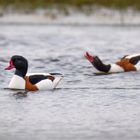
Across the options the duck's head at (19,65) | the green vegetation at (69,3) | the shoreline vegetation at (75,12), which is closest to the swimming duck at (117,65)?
the duck's head at (19,65)

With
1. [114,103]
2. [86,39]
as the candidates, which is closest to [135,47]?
[86,39]

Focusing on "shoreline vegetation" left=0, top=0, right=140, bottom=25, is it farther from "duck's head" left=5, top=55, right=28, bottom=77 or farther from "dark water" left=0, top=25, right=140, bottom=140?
"duck's head" left=5, top=55, right=28, bottom=77

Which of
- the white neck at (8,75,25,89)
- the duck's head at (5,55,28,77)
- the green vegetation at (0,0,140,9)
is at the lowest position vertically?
the green vegetation at (0,0,140,9)

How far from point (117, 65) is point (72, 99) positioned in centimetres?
414

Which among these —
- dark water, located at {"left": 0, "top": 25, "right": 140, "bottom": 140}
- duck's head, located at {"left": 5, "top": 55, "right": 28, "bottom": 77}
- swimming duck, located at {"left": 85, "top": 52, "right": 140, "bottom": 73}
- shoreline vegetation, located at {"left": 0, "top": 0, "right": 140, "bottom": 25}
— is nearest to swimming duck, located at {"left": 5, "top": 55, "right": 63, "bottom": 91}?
duck's head, located at {"left": 5, "top": 55, "right": 28, "bottom": 77}

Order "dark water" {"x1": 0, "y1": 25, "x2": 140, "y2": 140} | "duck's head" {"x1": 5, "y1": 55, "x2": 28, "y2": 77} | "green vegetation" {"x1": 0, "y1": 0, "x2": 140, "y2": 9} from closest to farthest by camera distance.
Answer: "dark water" {"x1": 0, "y1": 25, "x2": 140, "y2": 140}, "duck's head" {"x1": 5, "y1": 55, "x2": 28, "y2": 77}, "green vegetation" {"x1": 0, "y1": 0, "x2": 140, "y2": 9}

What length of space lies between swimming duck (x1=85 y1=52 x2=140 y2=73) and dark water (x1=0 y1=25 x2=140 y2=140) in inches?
10.0

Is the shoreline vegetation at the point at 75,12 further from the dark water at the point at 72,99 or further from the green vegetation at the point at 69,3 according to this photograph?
the dark water at the point at 72,99

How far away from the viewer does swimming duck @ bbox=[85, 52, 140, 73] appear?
2205 cm

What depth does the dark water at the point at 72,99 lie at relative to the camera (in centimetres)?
1541

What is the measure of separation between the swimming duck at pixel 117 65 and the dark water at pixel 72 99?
0.25 metres

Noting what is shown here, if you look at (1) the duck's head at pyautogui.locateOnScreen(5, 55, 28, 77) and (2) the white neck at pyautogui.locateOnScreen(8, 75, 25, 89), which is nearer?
(2) the white neck at pyautogui.locateOnScreen(8, 75, 25, 89)

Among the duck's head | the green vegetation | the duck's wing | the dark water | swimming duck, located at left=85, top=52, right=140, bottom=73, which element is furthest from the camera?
the green vegetation

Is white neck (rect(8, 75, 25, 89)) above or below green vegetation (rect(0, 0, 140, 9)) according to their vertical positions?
above
